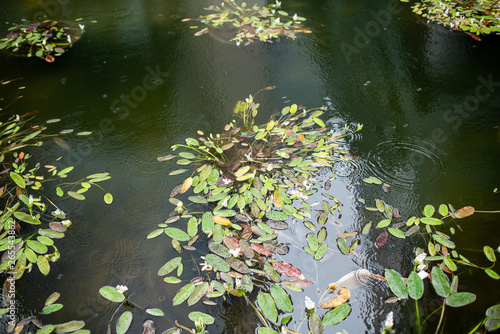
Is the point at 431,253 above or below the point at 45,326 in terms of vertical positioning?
above

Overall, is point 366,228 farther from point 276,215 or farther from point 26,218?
point 26,218

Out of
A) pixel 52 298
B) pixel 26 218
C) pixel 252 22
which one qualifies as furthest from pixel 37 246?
pixel 252 22

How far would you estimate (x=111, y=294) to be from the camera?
1.59m

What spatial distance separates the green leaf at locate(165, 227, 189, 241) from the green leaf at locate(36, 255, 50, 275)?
0.62 m

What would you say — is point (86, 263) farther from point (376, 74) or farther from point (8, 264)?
point (376, 74)

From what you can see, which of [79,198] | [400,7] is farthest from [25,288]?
[400,7]

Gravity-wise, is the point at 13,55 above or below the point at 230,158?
above

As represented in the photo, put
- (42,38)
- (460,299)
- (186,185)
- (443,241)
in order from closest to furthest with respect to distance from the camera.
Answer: (460,299) → (443,241) → (186,185) → (42,38)

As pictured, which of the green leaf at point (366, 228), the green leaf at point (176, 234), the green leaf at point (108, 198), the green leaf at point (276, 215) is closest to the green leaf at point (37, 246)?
the green leaf at point (108, 198)

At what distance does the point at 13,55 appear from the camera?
336cm

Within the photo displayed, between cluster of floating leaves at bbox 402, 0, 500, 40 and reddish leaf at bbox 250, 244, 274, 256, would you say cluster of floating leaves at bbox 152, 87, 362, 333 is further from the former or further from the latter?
cluster of floating leaves at bbox 402, 0, 500, 40

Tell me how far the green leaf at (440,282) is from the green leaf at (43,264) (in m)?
1.93

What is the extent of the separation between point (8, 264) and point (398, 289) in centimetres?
197

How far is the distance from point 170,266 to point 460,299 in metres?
1.40
